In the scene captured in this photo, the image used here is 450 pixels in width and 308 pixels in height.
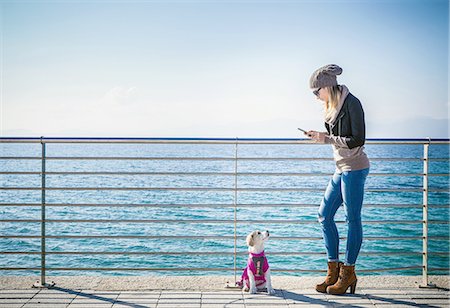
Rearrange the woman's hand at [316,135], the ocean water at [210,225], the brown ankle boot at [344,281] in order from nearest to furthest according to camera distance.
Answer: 1. the woman's hand at [316,135]
2. the brown ankle boot at [344,281]
3. the ocean water at [210,225]

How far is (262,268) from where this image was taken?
3.34 metres

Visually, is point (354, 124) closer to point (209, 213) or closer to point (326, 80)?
point (326, 80)

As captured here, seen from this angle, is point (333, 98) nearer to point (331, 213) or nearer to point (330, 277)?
point (331, 213)

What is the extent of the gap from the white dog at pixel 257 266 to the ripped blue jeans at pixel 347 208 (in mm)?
424

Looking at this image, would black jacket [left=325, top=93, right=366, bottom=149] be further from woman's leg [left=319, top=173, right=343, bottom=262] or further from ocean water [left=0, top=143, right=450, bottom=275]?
ocean water [left=0, top=143, right=450, bottom=275]

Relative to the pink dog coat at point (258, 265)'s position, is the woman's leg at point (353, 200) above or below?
above

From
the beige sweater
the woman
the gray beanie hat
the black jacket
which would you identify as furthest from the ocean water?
the gray beanie hat

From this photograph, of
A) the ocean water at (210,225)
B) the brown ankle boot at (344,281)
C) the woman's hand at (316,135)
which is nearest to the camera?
the woman's hand at (316,135)

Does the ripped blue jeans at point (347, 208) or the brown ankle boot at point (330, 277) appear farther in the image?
the brown ankle boot at point (330, 277)

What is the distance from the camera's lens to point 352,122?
3.09 m

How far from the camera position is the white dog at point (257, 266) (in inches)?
132

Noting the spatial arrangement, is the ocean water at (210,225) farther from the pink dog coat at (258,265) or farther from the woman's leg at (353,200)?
the woman's leg at (353,200)

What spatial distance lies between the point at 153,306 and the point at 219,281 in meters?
0.62

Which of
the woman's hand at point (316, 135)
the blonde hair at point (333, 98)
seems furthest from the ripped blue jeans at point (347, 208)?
the blonde hair at point (333, 98)
